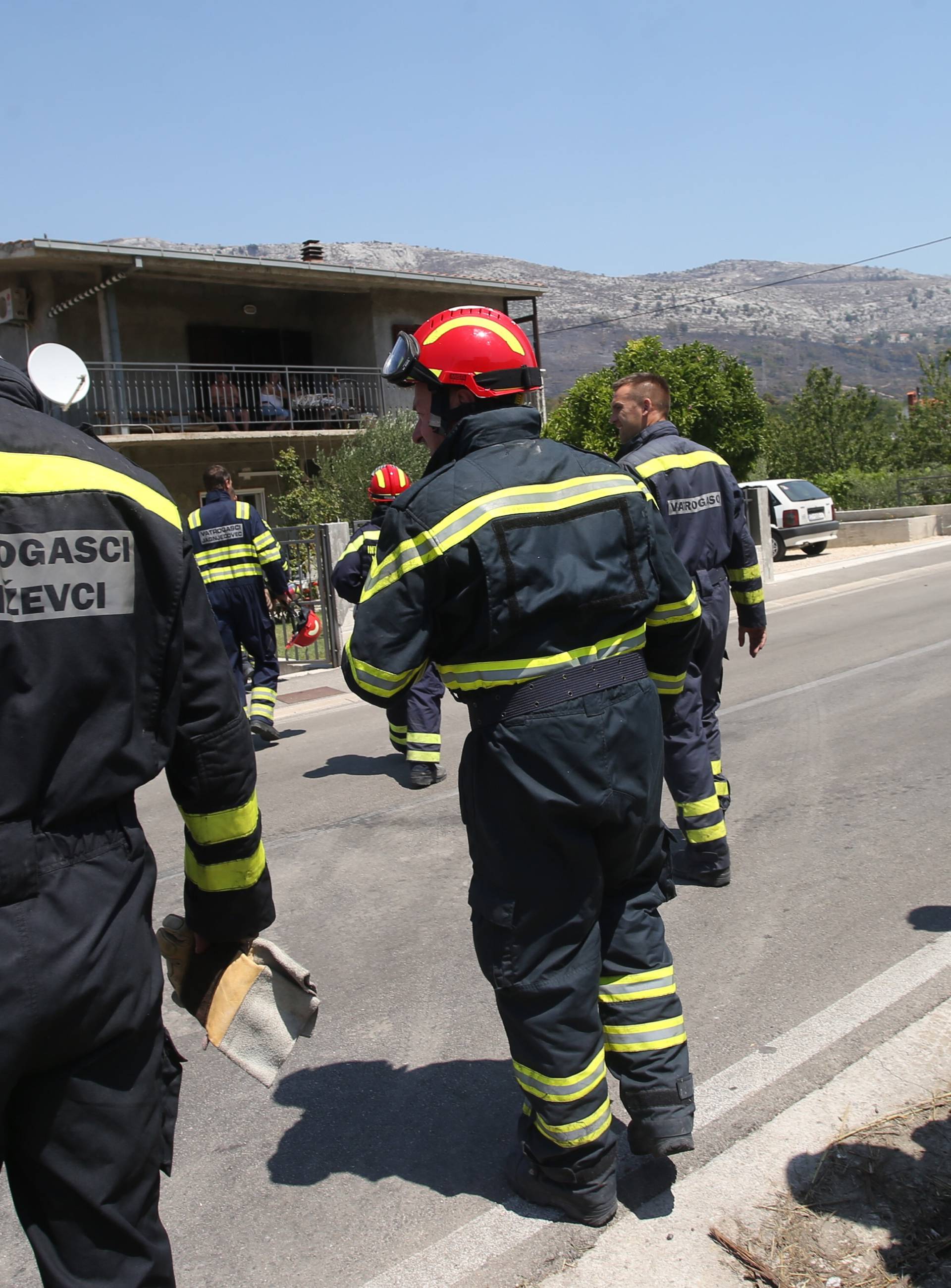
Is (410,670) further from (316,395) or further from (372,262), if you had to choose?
(372,262)

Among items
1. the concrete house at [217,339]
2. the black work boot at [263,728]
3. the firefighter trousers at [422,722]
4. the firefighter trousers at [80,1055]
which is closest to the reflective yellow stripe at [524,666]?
the firefighter trousers at [80,1055]

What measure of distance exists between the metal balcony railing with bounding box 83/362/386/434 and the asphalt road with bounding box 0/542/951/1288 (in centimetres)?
1444

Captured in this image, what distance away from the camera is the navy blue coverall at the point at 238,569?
8.22m

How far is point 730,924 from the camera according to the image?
4371mm

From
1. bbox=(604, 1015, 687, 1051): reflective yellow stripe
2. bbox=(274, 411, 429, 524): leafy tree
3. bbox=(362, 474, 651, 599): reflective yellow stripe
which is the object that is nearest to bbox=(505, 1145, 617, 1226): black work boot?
bbox=(604, 1015, 687, 1051): reflective yellow stripe

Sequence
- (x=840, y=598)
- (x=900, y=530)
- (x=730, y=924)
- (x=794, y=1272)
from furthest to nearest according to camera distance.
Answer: (x=900, y=530) → (x=840, y=598) → (x=730, y=924) → (x=794, y=1272)

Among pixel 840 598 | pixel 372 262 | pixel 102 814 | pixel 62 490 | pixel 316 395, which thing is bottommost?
pixel 840 598

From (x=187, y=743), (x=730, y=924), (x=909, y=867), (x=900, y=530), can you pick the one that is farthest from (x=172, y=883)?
(x=900, y=530)

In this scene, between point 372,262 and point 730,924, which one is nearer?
point 730,924

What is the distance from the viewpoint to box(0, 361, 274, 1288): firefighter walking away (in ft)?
5.63

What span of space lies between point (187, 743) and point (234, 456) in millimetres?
21410

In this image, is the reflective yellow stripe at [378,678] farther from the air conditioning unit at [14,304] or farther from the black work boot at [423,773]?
the air conditioning unit at [14,304]

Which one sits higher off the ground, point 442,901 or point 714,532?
point 714,532

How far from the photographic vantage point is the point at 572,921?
2.62 meters
